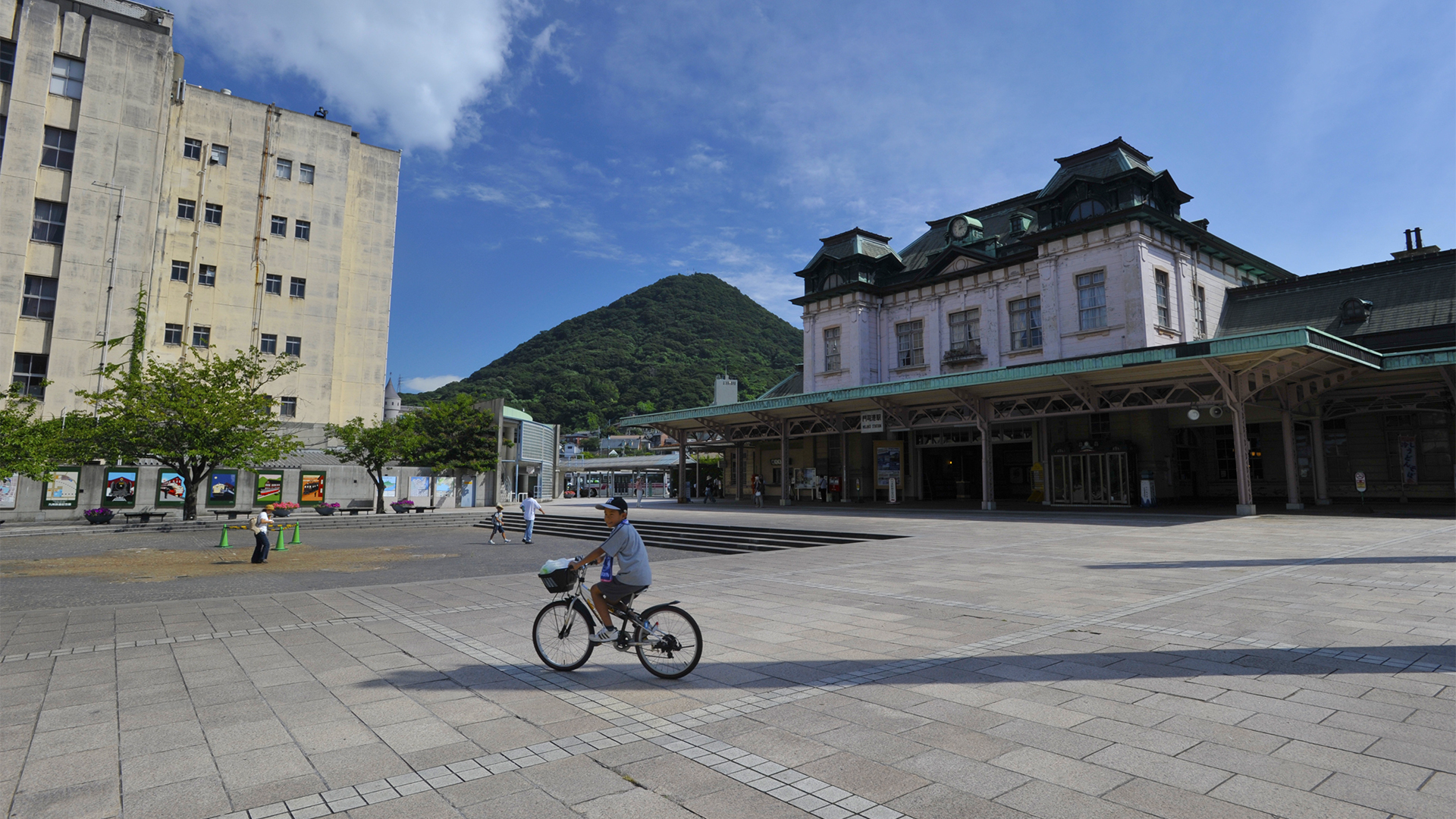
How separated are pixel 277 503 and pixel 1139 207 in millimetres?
38872

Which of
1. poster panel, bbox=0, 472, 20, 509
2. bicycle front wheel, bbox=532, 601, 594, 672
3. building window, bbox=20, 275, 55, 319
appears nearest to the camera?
bicycle front wheel, bbox=532, 601, 594, 672

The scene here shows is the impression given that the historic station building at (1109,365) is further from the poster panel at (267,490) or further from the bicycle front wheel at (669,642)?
the bicycle front wheel at (669,642)

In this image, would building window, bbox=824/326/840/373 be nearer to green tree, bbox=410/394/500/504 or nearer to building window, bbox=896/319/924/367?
building window, bbox=896/319/924/367

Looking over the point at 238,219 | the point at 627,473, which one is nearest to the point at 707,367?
the point at 627,473

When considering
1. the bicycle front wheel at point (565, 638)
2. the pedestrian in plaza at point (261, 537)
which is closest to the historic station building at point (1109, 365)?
the bicycle front wheel at point (565, 638)

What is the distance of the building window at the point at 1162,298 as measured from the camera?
2858 centimetres

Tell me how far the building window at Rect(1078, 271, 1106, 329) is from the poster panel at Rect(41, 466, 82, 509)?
133 feet

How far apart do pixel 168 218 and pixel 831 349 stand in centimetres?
3665

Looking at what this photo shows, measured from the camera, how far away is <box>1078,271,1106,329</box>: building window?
29188 millimetres

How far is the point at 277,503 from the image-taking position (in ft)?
109

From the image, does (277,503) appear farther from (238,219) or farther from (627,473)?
(627,473)

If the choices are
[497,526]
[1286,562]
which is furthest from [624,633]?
[497,526]

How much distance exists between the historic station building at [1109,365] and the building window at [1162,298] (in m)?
0.16

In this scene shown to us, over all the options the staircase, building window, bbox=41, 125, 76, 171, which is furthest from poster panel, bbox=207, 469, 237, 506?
building window, bbox=41, 125, 76, 171
